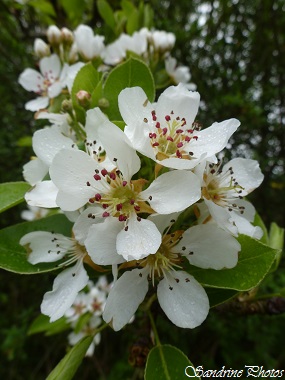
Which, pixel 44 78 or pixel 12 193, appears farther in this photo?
pixel 44 78

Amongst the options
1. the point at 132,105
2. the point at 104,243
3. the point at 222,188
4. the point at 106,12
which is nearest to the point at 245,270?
the point at 222,188

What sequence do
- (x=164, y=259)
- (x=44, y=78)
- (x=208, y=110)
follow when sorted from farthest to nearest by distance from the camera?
(x=208, y=110), (x=44, y=78), (x=164, y=259)

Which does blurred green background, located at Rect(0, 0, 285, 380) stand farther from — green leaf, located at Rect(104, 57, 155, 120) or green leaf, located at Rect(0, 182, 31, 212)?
green leaf, located at Rect(0, 182, 31, 212)

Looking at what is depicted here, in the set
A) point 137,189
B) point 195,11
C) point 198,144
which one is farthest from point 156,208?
point 195,11

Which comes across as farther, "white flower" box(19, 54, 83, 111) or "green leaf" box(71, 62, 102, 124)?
"white flower" box(19, 54, 83, 111)

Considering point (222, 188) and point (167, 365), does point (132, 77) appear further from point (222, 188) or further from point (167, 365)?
point (167, 365)

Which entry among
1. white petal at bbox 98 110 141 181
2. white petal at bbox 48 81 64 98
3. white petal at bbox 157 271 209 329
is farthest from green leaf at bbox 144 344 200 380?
white petal at bbox 48 81 64 98
